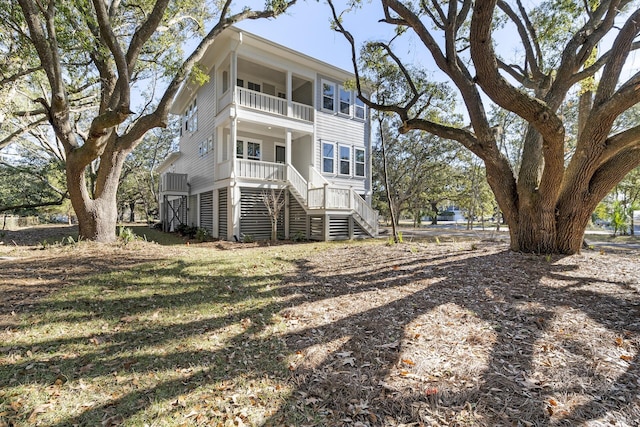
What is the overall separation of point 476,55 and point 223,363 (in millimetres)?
6110

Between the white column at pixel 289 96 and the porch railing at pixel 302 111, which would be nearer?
the white column at pixel 289 96

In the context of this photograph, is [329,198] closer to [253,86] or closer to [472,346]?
[253,86]

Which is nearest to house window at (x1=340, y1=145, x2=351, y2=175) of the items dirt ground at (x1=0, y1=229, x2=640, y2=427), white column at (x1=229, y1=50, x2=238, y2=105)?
white column at (x1=229, y1=50, x2=238, y2=105)

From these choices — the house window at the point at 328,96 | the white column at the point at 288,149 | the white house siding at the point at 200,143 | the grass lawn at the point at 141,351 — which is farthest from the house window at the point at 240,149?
the grass lawn at the point at 141,351

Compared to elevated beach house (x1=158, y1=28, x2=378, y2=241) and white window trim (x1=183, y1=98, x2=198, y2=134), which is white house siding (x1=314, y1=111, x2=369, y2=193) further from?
white window trim (x1=183, y1=98, x2=198, y2=134)

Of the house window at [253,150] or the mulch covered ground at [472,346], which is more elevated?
the house window at [253,150]

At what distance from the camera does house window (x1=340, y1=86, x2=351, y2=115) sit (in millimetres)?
15742

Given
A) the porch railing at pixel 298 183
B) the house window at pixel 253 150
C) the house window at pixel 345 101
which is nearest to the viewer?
the porch railing at pixel 298 183

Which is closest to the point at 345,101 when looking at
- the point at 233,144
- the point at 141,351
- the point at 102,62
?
the point at 233,144

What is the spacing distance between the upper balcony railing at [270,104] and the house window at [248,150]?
6.85 ft

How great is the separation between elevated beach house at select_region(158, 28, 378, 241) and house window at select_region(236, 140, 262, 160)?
47 mm

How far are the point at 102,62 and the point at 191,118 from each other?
9.52 m

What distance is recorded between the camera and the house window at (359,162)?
16.3m

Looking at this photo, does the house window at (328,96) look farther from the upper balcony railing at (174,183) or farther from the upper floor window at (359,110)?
the upper balcony railing at (174,183)
